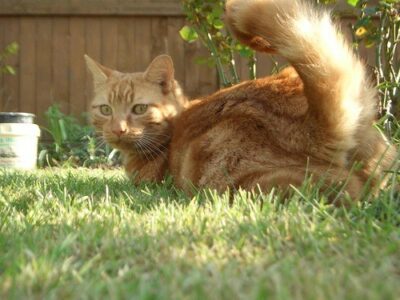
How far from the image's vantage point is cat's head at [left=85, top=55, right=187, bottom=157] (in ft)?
8.79

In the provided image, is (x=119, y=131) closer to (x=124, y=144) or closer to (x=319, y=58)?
(x=124, y=144)

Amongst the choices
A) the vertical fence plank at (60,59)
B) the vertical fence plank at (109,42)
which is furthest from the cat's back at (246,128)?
the vertical fence plank at (60,59)

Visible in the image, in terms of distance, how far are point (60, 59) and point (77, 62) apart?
7.8 inches

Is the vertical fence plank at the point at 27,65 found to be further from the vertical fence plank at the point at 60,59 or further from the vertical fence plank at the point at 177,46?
the vertical fence plank at the point at 177,46

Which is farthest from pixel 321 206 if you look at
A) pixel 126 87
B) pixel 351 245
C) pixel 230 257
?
pixel 126 87

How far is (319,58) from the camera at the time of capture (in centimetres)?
182

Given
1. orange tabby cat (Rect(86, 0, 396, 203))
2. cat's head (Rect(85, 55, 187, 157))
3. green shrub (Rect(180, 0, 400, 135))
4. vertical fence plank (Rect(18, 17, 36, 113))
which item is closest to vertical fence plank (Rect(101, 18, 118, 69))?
vertical fence plank (Rect(18, 17, 36, 113))

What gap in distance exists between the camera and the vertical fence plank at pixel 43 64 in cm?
588

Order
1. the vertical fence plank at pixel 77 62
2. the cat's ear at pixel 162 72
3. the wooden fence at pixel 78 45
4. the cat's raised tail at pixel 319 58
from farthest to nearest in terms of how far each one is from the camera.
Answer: the vertical fence plank at pixel 77 62
the wooden fence at pixel 78 45
the cat's ear at pixel 162 72
the cat's raised tail at pixel 319 58

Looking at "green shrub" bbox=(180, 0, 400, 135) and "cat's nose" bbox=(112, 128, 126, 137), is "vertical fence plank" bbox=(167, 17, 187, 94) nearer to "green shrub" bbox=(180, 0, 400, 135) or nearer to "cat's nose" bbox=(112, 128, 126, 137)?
"green shrub" bbox=(180, 0, 400, 135)

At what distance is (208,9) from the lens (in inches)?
136

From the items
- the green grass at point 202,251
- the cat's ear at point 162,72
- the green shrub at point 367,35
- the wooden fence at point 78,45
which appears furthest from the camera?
the wooden fence at point 78,45

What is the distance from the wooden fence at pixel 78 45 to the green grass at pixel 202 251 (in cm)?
420

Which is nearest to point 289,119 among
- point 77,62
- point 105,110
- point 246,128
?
point 246,128
